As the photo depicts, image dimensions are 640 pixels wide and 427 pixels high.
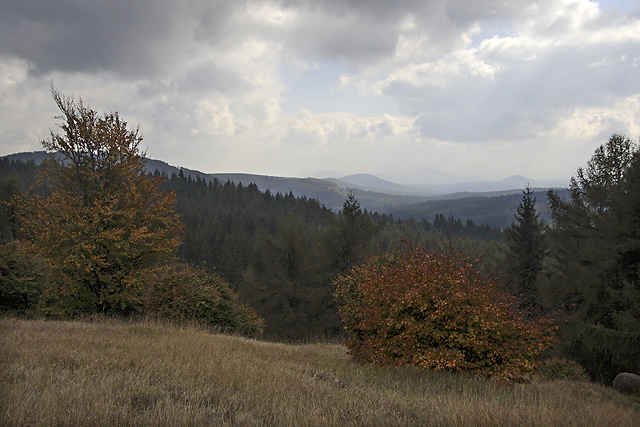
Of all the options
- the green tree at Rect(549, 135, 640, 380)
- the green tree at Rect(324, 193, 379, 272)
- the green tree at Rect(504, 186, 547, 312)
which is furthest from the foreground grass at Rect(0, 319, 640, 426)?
the green tree at Rect(324, 193, 379, 272)

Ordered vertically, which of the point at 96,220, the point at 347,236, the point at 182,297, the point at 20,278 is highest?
the point at 96,220

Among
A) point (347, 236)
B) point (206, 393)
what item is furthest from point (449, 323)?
point (347, 236)

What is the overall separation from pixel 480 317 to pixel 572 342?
A: 47.9ft

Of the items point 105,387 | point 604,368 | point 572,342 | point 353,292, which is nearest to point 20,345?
point 105,387

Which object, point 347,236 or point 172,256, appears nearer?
point 172,256

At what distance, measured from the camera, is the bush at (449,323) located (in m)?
7.57

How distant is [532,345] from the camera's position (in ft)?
24.9

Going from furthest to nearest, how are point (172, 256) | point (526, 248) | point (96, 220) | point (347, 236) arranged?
point (347, 236), point (526, 248), point (172, 256), point (96, 220)

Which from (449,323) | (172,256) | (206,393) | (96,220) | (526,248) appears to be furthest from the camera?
(526,248)

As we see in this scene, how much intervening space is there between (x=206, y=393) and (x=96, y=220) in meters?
10.1

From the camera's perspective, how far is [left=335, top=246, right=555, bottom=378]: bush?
757cm

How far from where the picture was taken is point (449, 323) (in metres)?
7.72

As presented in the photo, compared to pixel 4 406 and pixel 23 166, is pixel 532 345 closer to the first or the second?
pixel 4 406

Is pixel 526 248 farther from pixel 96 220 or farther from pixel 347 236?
pixel 96 220
